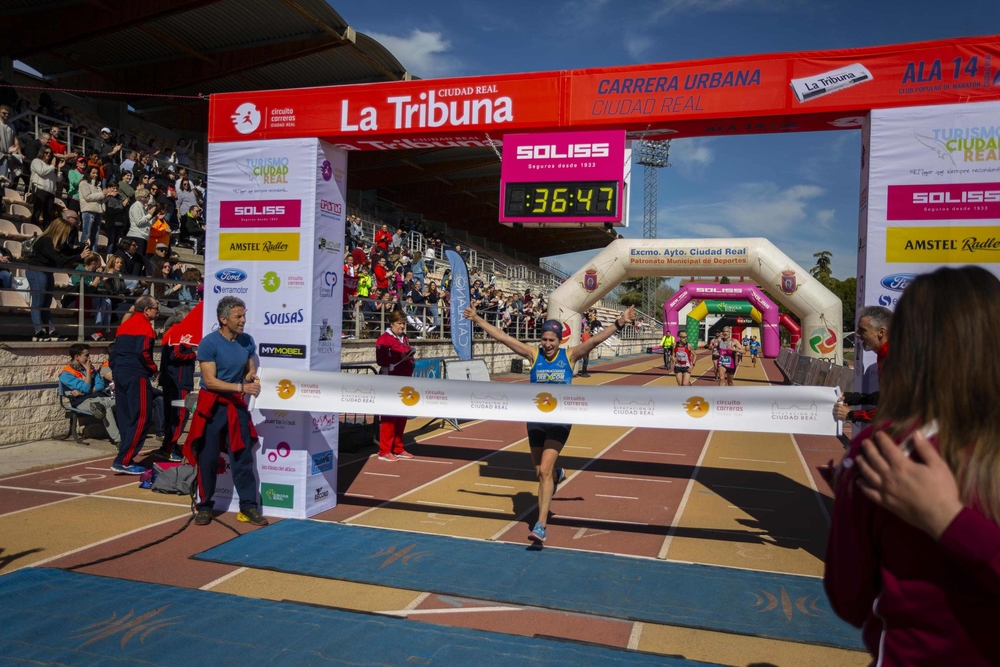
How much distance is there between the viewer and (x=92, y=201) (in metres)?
12.6

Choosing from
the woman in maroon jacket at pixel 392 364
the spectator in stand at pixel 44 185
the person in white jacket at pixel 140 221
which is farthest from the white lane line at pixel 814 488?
the spectator in stand at pixel 44 185

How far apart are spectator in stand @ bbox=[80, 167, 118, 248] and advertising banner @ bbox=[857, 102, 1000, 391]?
1252cm

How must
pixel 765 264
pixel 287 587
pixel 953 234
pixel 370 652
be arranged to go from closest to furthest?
pixel 370 652 < pixel 287 587 < pixel 953 234 < pixel 765 264

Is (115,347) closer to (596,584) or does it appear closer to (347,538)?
(347,538)

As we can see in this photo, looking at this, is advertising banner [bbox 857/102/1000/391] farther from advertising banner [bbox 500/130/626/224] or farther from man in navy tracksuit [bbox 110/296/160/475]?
man in navy tracksuit [bbox 110/296/160/475]

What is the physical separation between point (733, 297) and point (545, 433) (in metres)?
29.7

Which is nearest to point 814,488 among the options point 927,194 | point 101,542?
point 927,194

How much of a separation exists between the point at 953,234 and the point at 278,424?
6.34m

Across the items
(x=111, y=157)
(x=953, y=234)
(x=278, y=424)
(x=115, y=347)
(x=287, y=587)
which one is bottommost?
(x=287, y=587)

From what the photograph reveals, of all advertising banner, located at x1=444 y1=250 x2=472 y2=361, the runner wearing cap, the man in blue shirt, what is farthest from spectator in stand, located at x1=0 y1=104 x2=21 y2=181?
the runner wearing cap

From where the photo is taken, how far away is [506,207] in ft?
22.1

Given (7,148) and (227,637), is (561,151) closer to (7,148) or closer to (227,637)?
(227,637)

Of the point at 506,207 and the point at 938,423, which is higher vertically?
the point at 506,207

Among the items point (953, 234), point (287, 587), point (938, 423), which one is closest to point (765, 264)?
point (953, 234)
